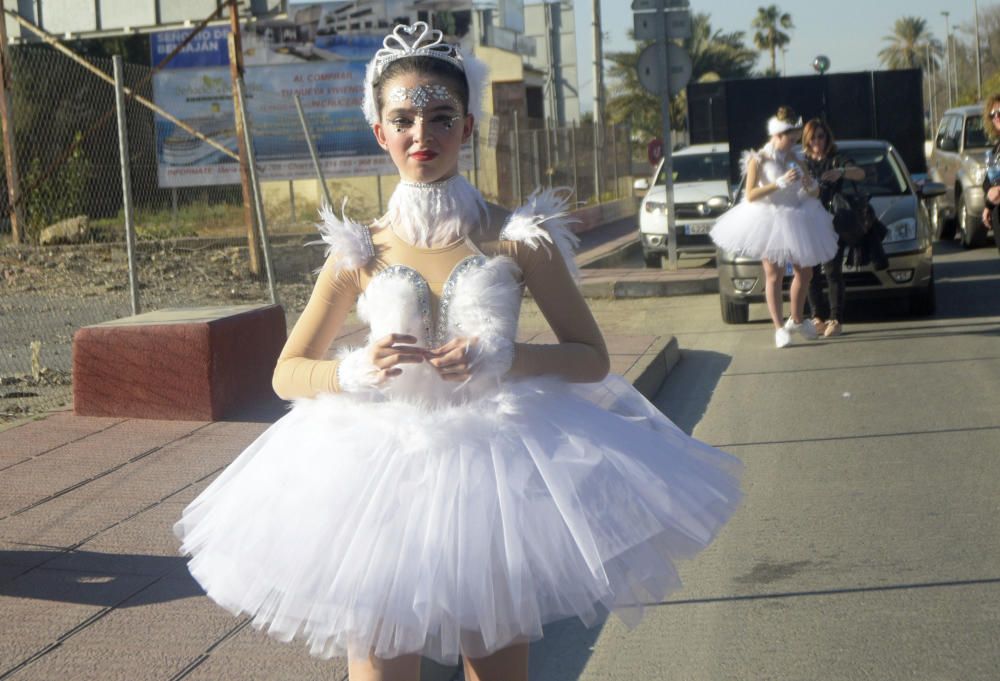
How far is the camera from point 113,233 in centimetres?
1823

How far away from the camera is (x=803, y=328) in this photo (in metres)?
11.5

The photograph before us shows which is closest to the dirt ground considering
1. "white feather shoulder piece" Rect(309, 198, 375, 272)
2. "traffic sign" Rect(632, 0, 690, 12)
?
"traffic sign" Rect(632, 0, 690, 12)

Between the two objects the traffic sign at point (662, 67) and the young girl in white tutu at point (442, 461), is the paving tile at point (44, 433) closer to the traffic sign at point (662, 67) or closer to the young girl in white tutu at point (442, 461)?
the young girl in white tutu at point (442, 461)

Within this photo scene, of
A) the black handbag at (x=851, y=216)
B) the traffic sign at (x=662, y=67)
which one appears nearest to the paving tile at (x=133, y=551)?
the black handbag at (x=851, y=216)

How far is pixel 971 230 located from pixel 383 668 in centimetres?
1851

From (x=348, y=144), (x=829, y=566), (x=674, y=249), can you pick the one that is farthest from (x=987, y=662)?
(x=348, y=144)

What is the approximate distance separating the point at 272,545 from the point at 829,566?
3.26 m

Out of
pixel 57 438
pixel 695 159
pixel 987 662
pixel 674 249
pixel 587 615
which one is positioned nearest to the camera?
pixel 587 615

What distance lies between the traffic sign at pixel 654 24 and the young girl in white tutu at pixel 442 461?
14.3m

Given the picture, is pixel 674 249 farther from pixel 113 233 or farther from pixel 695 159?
pixel 113 233

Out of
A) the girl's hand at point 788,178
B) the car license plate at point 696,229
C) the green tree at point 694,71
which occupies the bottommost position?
the car license plate at point 696,229

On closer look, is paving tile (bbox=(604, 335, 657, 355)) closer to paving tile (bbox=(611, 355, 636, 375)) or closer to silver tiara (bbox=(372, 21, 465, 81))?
paving tile (bbox=(611, 355, 636, 375))

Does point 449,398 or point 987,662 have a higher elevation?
point 449,398

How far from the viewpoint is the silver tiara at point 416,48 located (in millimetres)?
3023
